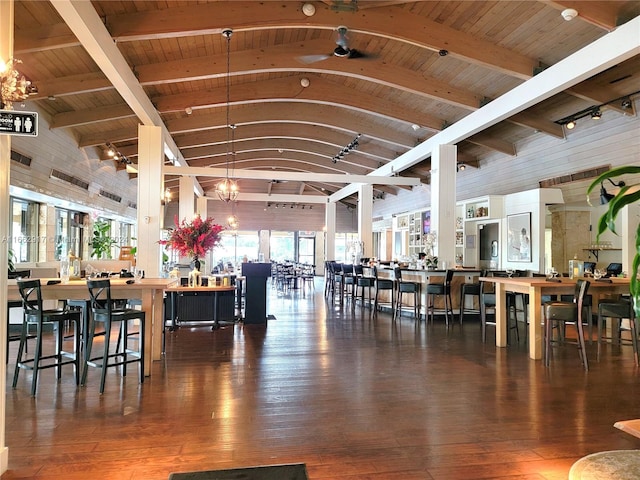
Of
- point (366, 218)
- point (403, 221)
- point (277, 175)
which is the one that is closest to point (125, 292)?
point (277, 175)

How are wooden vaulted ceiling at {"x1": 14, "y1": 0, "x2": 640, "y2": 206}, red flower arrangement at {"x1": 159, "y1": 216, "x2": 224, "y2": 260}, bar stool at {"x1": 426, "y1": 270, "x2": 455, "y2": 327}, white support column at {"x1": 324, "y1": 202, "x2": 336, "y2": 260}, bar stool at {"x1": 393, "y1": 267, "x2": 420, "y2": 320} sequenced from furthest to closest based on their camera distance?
1. white support column at {"x1": 324, "y1": 202, "x2": 336, "y2": 260}
2. bar stool at {"x1": 393, "y1": 267, "x2": 420, "y2": 320}
3. bar stool at {"x1": 426, "y1": 270, "x2": 455, "y2": 327}
4. red flower arrangement at {"x1": 159, "y1": 216, "x2": 224, "y2": 260}
5. wooden vaulted ceiling at {"x1": 14, "y1": 0, "x2": 640, "y2": 206}

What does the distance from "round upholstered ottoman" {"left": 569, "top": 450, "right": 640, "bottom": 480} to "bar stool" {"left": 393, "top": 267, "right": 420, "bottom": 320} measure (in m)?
4.78

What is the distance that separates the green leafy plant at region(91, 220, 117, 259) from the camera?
36.8 feet

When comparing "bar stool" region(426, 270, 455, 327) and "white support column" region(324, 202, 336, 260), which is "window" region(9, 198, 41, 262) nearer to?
"bar stool" region(426, 270, 455, 327)

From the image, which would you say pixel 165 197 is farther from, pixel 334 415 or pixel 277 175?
pixel 334 415

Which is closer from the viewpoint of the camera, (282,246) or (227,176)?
(227,176)

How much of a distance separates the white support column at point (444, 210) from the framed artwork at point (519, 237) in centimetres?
160

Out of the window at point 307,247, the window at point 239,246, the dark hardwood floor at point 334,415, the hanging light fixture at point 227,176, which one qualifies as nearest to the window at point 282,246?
the window at point 307,247

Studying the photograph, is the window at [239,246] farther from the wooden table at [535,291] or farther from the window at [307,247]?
the wooden table at [535,291]

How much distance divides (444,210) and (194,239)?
495 centimetres

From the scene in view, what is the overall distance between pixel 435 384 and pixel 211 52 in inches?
220

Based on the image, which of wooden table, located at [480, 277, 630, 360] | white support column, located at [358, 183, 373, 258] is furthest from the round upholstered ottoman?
white support column, located at [358, 183, 373, 258]

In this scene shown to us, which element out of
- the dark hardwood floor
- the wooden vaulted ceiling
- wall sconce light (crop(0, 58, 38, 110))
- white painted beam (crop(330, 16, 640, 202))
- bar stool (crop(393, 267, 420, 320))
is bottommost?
the dark hardwood floor

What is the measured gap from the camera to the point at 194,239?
209 inches
